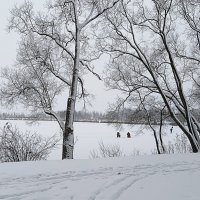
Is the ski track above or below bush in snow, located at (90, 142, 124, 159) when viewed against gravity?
below

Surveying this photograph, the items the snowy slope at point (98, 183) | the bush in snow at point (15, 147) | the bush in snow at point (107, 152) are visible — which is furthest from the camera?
the bush in snow at point (107, 152)

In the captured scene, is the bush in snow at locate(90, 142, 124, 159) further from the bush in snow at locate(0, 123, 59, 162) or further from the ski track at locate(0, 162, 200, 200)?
the ski track at locate(0, 162, 200, 200)

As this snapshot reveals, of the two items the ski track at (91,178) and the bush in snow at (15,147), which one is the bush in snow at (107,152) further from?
the ski track at (91,178)

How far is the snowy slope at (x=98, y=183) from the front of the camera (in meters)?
5.34

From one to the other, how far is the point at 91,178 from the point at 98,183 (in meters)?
0.75

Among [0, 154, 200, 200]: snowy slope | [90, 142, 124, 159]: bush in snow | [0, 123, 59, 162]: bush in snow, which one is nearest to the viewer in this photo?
[0, 154, 200, 200]: snowy slope

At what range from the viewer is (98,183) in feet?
21.3

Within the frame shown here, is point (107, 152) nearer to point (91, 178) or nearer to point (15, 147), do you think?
point (15, 147)

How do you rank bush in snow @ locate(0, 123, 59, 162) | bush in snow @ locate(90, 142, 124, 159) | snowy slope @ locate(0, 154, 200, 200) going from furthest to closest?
bush in snow @ locate(90, 142, 124, 159) < bush in snow @ locate(0, 123, 59, 162) < snowy slope @ locate(0, 154, 200, 200)

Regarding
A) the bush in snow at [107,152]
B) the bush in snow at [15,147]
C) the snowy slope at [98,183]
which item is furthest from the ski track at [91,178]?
the bush in snow at [107,152]

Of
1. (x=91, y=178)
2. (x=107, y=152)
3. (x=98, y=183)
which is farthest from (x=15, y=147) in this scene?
(x=98, y=183)

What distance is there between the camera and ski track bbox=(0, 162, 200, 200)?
5426 millimetres

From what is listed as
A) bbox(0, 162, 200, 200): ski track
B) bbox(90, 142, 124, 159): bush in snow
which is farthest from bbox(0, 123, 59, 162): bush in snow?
bbox(0, 162, 200, 200): ski track

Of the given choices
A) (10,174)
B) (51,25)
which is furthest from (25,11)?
(10,174)
